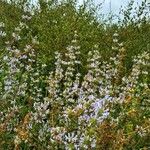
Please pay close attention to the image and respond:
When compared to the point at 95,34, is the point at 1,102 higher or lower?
lower

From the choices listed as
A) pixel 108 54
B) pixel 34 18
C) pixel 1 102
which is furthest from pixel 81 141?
pixel 34 18

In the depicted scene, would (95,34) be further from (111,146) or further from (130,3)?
(111,146)

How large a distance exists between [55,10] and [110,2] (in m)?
0.98

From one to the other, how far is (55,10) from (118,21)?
1116mm

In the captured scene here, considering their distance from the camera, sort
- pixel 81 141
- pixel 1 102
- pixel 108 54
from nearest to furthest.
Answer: pixel 81 141 → pixel 1 102 → pixel 108 54

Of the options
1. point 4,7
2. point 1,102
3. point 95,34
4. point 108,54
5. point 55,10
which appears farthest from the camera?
point 4,7

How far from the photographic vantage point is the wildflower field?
140 inches

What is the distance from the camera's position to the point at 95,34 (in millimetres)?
8570

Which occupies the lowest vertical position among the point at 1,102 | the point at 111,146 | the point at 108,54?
the point at 111,146

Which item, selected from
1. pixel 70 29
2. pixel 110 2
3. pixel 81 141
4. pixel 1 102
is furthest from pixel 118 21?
pixel 81 141

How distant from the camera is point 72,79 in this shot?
23.1 ft

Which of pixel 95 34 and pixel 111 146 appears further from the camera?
pixel 95 34

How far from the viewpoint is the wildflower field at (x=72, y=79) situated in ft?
11.7

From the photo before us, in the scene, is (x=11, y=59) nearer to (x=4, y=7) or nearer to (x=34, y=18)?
(x=34, y=18)
